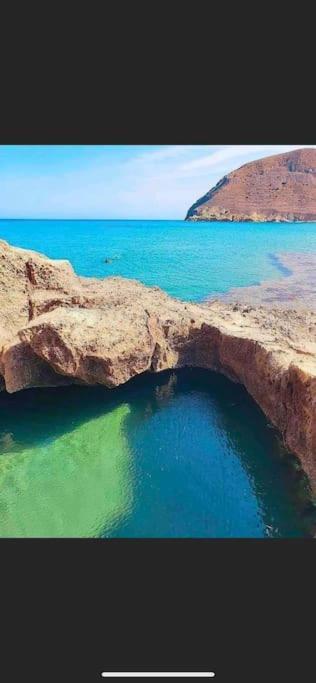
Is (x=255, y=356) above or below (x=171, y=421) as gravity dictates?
above

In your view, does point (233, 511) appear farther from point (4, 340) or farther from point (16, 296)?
point (16, 296)

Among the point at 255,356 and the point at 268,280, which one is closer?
the point at 255,356

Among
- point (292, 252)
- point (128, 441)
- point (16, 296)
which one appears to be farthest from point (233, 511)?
point (292, 252)

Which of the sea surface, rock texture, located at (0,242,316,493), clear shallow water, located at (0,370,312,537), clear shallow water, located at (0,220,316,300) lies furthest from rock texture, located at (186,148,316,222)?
clear shallow water, located at (0,370,312,537)

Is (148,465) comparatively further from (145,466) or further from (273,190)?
(273,190)

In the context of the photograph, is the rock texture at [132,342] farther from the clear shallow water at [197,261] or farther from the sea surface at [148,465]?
the clear shallow water at [197,261]

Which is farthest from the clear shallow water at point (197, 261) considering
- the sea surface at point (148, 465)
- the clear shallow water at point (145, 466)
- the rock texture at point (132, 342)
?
the clear shallow water at point (145, 466)

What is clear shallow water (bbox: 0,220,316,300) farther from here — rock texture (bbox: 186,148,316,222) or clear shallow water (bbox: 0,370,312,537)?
rock texture (bbox: 186,148,316,222)
